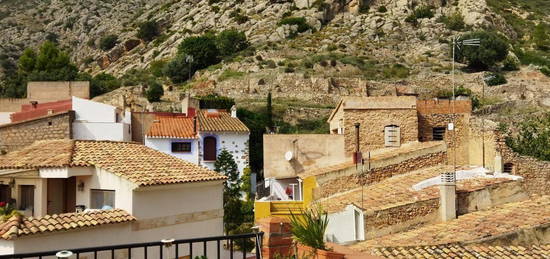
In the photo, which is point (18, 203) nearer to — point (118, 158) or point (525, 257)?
point (118, 158)

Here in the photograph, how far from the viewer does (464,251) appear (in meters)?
14.6

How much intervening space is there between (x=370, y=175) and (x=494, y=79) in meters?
36.8

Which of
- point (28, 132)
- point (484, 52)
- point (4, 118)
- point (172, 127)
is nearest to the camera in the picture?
point (28, 132)

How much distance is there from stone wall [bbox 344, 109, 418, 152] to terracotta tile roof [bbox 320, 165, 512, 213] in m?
3.56

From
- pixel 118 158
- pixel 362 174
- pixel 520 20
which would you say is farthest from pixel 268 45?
pixel 118 158

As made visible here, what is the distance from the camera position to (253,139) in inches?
1464

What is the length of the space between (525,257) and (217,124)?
21.3 meters

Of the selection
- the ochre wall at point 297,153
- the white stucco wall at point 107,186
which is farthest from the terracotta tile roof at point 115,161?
the ochre wall at point 297,153

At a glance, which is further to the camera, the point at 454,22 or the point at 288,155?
the point at 454,22

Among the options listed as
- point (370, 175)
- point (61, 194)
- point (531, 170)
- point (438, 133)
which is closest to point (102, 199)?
point (61, 194)

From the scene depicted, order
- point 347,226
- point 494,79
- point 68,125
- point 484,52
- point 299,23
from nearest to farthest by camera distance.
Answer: point 347,226
point 68,125
point 494,79
point 484,52
point 299,23

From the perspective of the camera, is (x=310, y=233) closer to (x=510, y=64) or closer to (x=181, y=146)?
(x=181, y=146)

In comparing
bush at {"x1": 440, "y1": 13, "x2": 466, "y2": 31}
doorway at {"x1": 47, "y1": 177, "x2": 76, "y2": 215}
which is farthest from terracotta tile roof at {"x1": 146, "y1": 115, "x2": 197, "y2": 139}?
bush at {"x1": 440, "y1": 13, "x2": 466, "y2": 31}

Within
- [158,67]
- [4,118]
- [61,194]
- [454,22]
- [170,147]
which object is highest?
[454,22]
